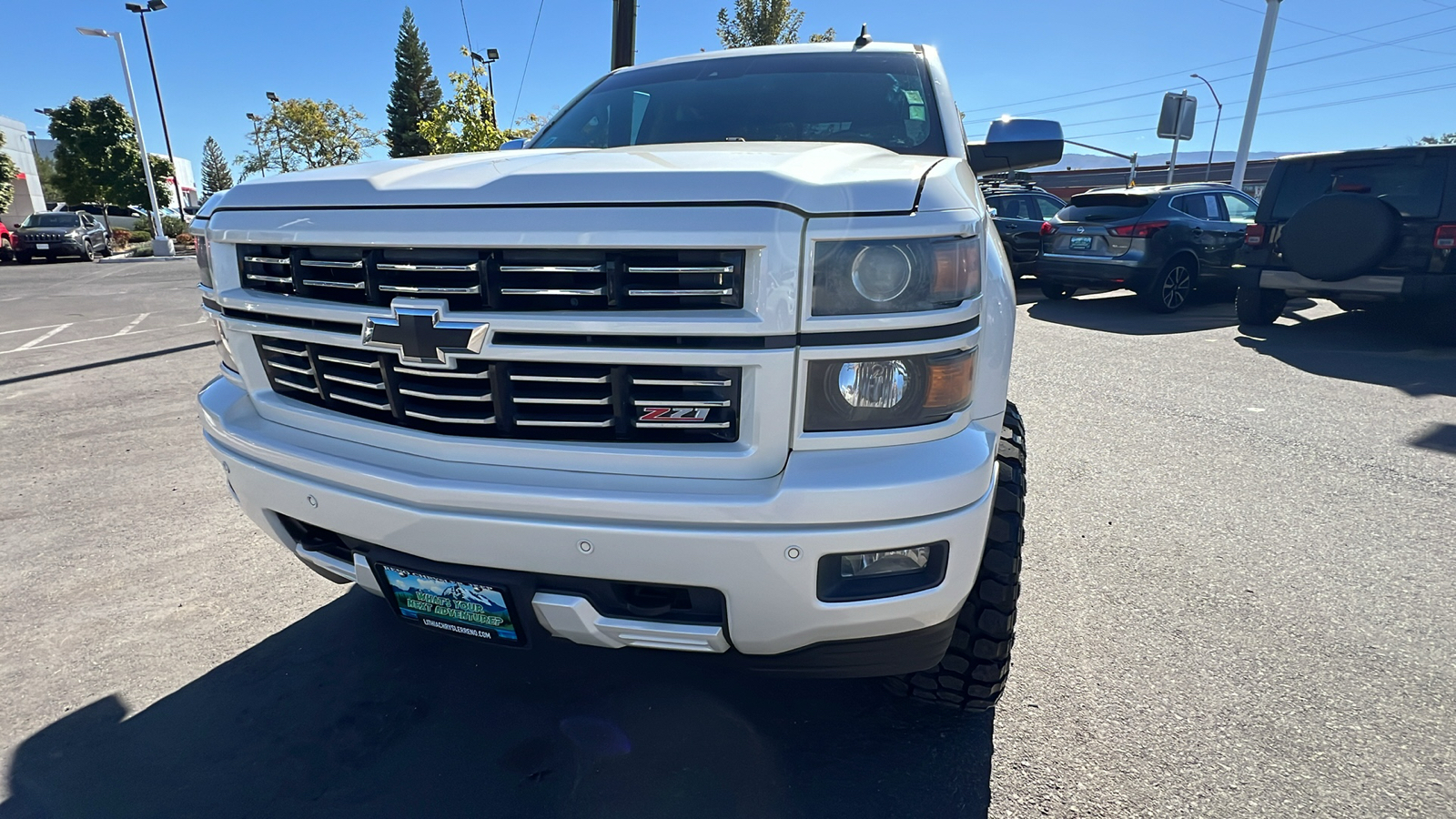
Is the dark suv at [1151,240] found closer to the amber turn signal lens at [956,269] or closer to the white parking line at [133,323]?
the amber turn signal lens at [956,269]

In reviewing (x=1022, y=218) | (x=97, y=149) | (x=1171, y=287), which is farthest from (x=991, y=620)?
(x=97, y=149)

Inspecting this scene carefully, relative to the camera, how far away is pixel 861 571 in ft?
5.16

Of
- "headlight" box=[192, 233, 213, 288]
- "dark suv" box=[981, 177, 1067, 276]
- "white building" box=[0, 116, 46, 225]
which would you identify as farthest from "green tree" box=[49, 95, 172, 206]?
"headlight" box=[192, 233, 213, 288]

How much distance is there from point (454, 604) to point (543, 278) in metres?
0.78

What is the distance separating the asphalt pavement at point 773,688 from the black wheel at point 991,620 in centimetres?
16

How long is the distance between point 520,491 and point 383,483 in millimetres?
336

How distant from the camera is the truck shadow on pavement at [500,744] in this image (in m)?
1.84

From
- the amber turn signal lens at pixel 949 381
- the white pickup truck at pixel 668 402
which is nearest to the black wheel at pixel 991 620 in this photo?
the white pickup truck at pixel 668 402

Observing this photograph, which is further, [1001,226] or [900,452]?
[1001,226]

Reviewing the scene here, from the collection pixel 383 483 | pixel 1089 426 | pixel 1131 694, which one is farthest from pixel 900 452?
pixel 1089 426

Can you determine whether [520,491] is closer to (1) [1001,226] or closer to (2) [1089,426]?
(2) [1089,426]

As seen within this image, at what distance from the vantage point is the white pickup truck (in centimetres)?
148

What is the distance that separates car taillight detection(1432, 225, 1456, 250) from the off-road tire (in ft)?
13.3

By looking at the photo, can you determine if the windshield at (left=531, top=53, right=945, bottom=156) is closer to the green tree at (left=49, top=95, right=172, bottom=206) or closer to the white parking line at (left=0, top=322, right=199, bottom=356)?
the white parking line at (left=0, top=322, right=199, bottom=356)
